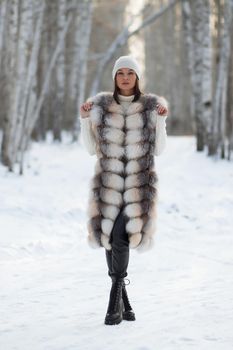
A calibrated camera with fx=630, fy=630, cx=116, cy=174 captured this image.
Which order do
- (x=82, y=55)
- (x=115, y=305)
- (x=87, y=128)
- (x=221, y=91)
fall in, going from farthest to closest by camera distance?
1. (x=82, y=55)
2. (x=221, y=91)
3. (x=87, y=128)
4. (x=115, y=305)

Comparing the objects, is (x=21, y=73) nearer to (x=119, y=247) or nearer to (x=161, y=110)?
(x=161, y=110)

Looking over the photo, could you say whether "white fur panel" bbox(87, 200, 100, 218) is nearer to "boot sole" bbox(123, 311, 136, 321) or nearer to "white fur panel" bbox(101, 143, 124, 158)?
"white fur panel" bbox(101, 143, 124, 158)

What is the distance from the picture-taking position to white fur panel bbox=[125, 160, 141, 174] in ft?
14.6

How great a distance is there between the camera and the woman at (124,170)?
14.5 feet

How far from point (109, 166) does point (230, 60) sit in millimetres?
11353

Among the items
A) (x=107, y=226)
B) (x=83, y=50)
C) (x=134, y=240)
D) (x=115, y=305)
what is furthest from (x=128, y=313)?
(x=83, y=50)

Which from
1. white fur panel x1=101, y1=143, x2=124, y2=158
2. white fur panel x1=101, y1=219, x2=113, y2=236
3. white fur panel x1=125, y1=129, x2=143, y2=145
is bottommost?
white fur panel x1=101, y1=219, x2=113, y2=236

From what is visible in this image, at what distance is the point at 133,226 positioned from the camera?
4387 mm

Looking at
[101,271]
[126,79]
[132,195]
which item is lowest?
[101,271]

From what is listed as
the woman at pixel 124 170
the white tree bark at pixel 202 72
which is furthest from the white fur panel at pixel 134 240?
the white tree bark at pixel 202 72

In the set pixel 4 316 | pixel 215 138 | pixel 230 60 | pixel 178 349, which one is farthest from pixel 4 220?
pixel 230 60

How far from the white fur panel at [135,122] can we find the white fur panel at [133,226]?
0.66 metres

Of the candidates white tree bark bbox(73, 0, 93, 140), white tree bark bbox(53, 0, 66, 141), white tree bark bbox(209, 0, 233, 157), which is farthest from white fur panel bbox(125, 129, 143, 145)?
white tree bark bbox(73, 0, 93, 140)

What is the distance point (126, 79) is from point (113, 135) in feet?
1.33
